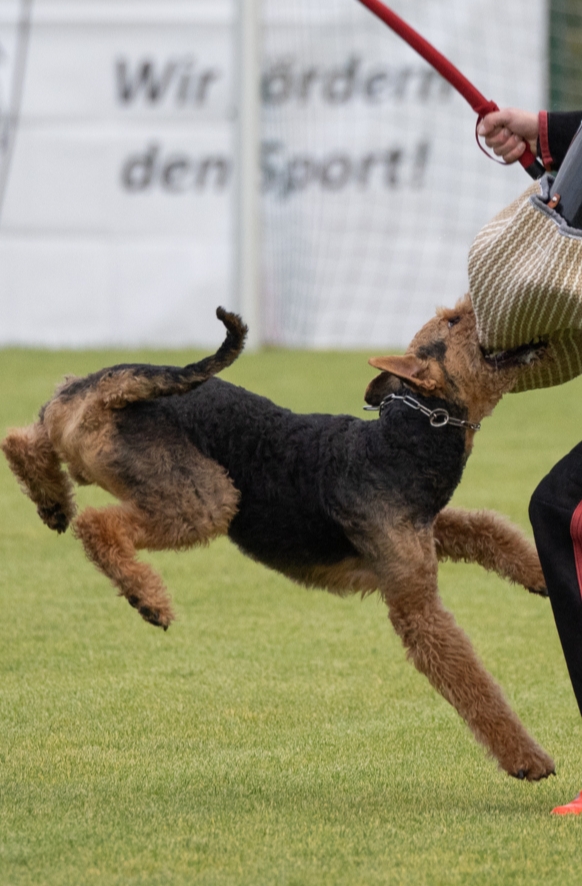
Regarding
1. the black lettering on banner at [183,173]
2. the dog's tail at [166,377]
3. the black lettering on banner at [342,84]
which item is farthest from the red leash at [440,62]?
the black lettering on banner at [342,84]

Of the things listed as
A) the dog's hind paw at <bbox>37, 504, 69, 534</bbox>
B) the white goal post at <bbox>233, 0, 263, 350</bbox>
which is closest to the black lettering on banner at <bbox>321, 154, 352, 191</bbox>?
the white goal post at <bbox>233, 0, 263, 350</bbox>

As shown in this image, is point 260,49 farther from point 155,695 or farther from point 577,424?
point 155,695

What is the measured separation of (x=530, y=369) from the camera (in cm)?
340

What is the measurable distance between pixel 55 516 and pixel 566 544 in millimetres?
1432

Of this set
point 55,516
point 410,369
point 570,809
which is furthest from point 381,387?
point 570,809

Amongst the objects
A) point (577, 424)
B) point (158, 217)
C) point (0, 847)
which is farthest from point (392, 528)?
point (158, 217)

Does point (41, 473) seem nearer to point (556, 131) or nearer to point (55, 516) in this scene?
Answer: point (55, 516)

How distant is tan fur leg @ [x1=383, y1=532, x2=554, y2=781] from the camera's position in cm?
315

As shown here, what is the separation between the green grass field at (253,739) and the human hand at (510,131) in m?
1.60

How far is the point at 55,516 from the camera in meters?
3.72

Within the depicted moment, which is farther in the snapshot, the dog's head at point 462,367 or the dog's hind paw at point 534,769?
the dog's head at point 462,367

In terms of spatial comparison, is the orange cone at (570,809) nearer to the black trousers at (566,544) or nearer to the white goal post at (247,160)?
the black trousers at (566,544)

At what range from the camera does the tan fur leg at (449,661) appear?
10.3 feet

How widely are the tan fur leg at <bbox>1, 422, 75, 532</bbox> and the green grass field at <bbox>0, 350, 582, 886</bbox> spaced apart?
24.6 inches
